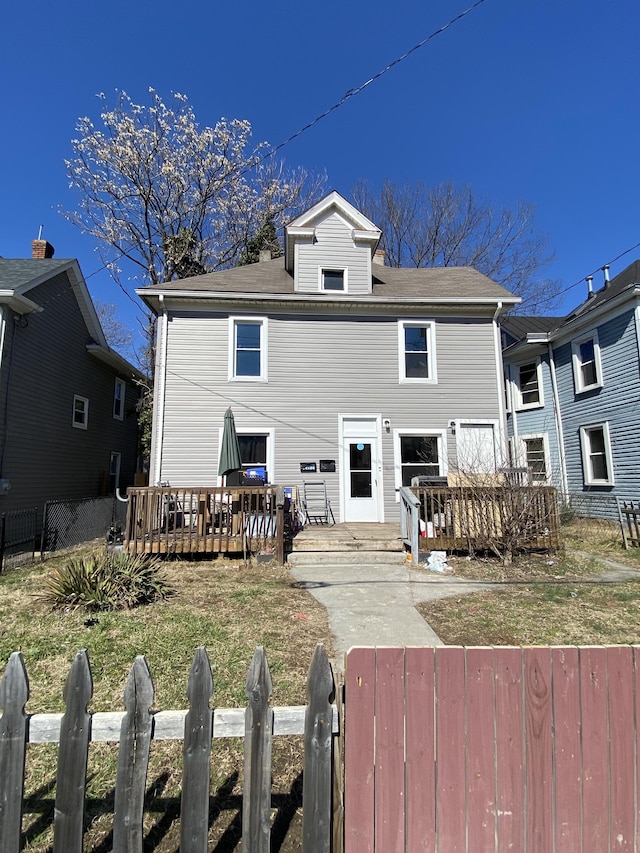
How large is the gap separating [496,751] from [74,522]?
11.2m

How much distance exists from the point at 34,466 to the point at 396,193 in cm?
2178

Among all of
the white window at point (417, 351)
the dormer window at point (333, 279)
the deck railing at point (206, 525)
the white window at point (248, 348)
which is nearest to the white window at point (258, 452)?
the white window at point (248, 348)

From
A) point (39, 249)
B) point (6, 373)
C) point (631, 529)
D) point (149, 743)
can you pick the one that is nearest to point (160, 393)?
point (6, 373)

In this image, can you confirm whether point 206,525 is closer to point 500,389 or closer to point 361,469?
point 361,469

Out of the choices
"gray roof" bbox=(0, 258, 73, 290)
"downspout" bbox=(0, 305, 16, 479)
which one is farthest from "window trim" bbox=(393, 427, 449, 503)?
"gray roof" bbox=(0, 258, 73, 290)

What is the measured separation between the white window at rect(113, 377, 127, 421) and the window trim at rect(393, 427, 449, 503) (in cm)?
1200

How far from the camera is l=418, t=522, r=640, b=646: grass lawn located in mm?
4402

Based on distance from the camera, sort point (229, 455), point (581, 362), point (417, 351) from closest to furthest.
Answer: point (229, 455) < point (417, 351) < point (581, 362)

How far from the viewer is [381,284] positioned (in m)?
13.1

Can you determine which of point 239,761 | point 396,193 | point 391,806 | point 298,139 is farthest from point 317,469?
point 396,193

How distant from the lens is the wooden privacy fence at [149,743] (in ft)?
5.37

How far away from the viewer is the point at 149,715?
1662 millimetres

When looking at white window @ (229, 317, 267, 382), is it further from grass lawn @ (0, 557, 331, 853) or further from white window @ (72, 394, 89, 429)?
white window @ (72, 394, 89, 429)

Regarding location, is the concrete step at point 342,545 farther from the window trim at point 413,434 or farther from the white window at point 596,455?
the white window at point 596,455
